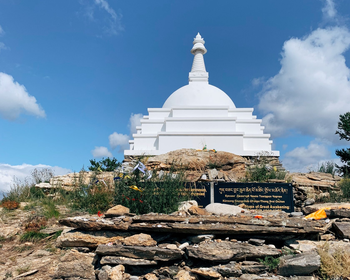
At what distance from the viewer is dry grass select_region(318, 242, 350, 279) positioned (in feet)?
13.1

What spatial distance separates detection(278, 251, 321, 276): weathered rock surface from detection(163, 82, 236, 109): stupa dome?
15.6m

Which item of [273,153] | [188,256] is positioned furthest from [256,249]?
[273,153]

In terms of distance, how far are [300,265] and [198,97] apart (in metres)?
17.0

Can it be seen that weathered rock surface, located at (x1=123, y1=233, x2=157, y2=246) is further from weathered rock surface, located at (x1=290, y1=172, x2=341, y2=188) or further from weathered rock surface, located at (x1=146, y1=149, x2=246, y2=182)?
weathered rock surface, located at (x1=290, y1=172, x2=341, y2=188)

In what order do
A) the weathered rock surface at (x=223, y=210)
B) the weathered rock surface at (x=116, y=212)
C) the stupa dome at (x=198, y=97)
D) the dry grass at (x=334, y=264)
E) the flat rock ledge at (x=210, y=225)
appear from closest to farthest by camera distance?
the dry grass at (x=334, y=264), the flat rock ledge at (x=210, y=225), the weathered rock surface at (x=116, y=212), the weathered rock surface at (x=223, y=210), the stupa dome at (x=198, y=97)

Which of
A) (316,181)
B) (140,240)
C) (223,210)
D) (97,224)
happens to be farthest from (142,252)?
(316,181)

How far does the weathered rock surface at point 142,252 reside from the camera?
14.3 ft

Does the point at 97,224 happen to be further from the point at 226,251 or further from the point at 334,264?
→ the point at 334,264

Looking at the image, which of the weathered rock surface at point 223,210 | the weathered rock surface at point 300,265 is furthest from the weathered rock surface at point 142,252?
the weathered rock surface at point 223,210

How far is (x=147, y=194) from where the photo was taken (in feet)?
19.9

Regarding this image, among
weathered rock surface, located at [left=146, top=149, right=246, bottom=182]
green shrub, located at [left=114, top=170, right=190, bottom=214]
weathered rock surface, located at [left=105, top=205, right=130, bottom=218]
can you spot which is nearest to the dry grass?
green shrub, located at [left=114, top=170, right=190, bottom=214]

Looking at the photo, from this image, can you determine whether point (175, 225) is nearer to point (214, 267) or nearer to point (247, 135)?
point (214, 267)

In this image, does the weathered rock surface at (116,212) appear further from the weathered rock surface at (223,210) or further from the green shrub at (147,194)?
the weathered rock surface at (223,210)

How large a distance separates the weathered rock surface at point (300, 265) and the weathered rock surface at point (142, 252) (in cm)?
163
